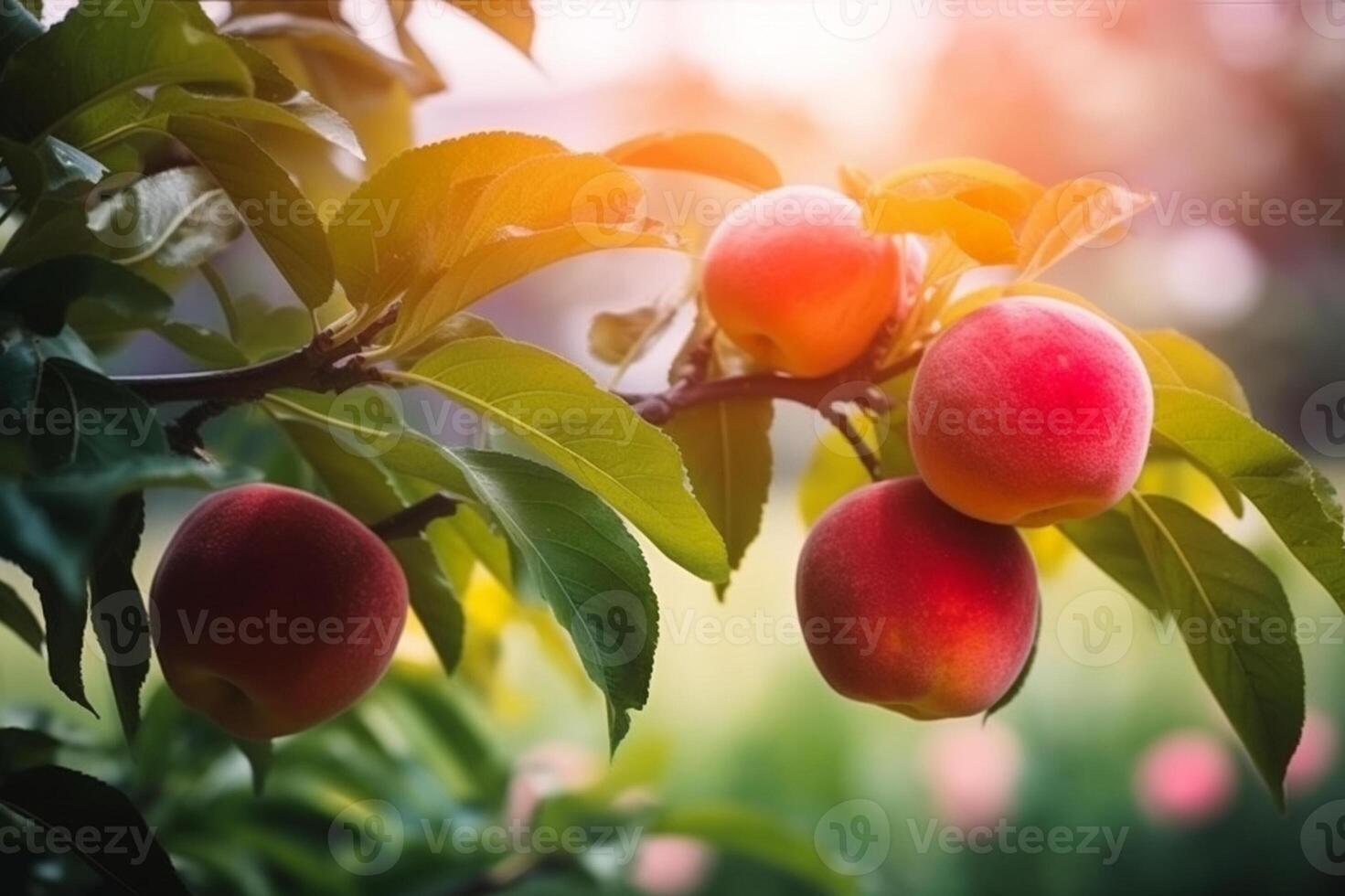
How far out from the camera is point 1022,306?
475mm

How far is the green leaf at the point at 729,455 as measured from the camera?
59cm

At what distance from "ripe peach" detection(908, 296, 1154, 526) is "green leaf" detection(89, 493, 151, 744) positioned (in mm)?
292

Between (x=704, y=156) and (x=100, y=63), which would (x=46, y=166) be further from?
(x=704, y=156)

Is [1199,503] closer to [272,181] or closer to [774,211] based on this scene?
[774,211]

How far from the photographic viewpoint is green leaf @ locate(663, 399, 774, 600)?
0.59 meters

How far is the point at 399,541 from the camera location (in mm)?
566

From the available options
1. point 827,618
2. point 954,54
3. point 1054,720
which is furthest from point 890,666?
point 954,54
